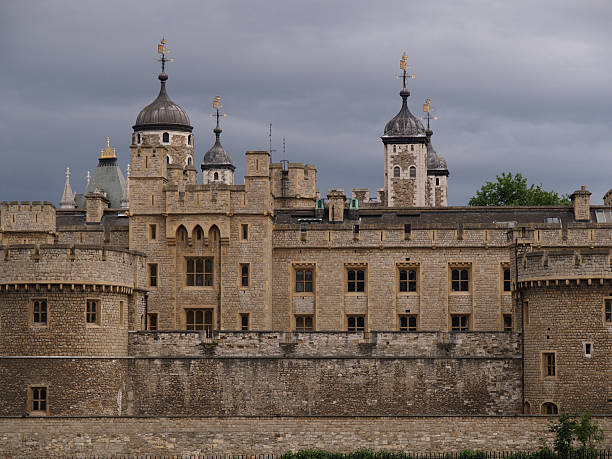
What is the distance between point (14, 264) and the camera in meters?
57.2

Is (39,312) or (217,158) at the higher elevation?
(217,158)

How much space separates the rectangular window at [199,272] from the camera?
7119 cm

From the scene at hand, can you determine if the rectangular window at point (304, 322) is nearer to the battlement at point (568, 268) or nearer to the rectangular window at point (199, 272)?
the rectangular window at point (199, 272)

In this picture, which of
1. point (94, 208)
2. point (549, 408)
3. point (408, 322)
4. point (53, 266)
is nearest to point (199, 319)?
point (408, 322)

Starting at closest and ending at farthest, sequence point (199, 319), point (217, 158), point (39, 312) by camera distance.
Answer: point (39, 312), point (199, 319), point (217, 158)

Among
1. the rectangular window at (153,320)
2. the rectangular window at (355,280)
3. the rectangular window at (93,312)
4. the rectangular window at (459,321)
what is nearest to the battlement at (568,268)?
the rectangular window at (459,321)

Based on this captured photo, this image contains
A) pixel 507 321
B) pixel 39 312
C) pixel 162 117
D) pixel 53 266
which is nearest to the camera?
pixel 53 266

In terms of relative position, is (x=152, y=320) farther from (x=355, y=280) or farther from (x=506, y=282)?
(x=506, y=282)

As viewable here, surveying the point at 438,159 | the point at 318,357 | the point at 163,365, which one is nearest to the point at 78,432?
the point at 163,365

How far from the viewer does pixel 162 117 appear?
92438 mm

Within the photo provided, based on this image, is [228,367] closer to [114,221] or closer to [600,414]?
[600,414]

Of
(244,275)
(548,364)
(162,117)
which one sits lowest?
(548,364)

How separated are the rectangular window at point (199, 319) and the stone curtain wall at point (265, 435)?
1710 cm

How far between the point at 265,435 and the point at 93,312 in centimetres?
977
